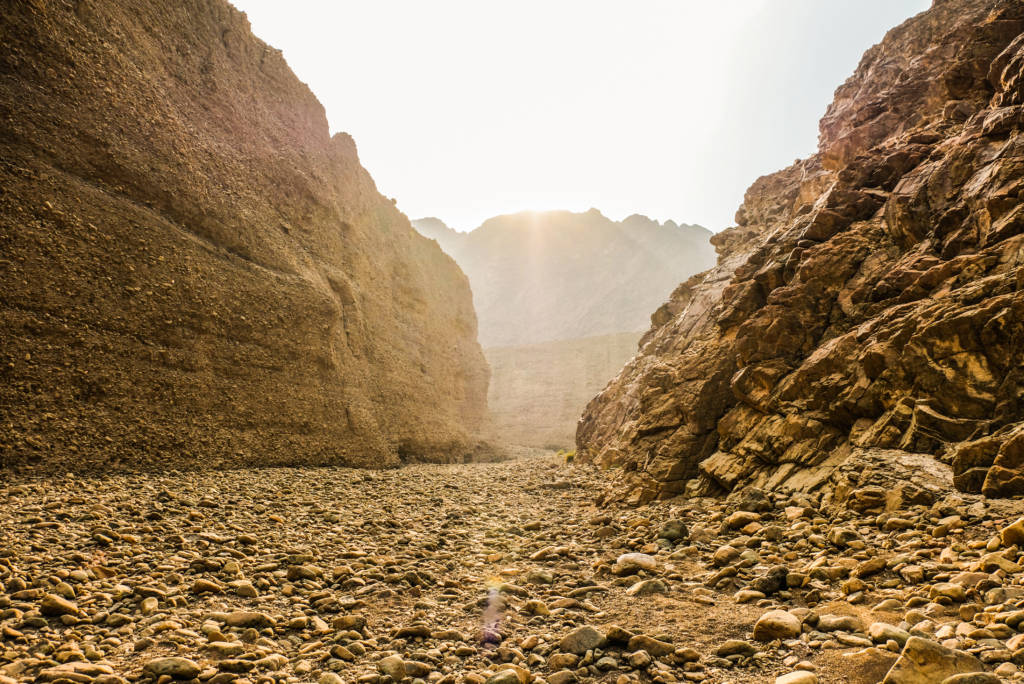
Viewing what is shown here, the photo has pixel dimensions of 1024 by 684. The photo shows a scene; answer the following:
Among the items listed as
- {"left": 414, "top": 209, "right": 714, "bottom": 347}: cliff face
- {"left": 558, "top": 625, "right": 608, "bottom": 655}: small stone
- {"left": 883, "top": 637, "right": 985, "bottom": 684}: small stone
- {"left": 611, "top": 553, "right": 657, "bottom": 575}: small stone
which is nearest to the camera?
{"left": 883, "top": 637, "right": 985, "bottom": 684}: small stone

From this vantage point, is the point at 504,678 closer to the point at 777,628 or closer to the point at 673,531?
the point at 777,628

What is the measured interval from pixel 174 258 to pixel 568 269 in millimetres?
116028

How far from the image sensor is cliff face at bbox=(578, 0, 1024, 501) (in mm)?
6730

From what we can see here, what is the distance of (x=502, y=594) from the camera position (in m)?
5.93

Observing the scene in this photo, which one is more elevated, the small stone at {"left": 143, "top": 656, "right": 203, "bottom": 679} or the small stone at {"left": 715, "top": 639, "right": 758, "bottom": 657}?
the small stone at {"left": 715, "top": 639, "right": 758, "bottom": 657}

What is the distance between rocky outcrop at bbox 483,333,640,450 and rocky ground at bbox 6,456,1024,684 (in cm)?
3229

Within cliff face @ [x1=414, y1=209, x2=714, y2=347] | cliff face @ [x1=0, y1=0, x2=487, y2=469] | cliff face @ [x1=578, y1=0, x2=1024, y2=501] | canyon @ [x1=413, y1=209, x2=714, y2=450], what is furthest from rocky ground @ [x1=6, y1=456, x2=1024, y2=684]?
cliff face @ [x1=414, y1=209, x2=714, y2=347]

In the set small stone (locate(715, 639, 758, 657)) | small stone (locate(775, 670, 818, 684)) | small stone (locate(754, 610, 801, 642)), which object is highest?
small stone (locate(775, 670, 818, 684))

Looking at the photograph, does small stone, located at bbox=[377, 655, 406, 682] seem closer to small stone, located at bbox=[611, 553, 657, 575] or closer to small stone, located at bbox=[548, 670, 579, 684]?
small stone, located at bbox=[548, 670, 579, 684]

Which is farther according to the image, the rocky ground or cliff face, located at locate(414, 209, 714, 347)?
cliff face, located at locate(414, 209, 714, 347)

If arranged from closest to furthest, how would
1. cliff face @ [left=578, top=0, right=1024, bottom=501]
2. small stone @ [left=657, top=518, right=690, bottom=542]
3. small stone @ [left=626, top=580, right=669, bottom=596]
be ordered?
small stone @ [left=626, top=580, right=669, bottom=596]
cliff face @ [left=578, top=0, right=1024, bottom=501]
small stone @ [left=657, top=518, right=690, bottom=542]

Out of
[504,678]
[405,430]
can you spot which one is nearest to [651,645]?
[504,678]

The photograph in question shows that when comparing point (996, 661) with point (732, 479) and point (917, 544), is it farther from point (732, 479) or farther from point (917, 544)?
point (732, 479)

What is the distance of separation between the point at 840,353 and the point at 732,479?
3300mm
